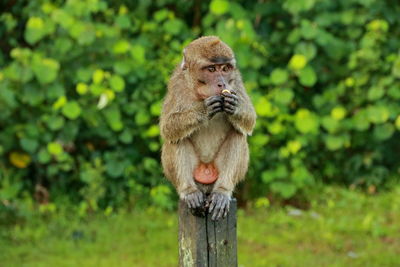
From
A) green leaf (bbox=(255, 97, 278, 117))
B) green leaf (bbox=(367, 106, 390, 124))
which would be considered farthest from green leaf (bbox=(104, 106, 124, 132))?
green leaf (bbox=(367, 106, 390, 124))

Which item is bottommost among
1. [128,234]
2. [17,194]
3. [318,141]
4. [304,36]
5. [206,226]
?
[206,226]

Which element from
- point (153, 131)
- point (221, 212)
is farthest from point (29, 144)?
point (221, 212)

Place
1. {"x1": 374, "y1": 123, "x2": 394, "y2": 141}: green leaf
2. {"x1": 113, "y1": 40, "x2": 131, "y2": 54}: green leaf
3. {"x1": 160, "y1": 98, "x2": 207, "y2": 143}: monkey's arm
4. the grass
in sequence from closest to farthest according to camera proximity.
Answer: {"x1": 160, "y1": 98, "x2": 207, "y2": 143}: monkey's arm → the grass → {"x1": 113, "y1": 40, "x2": 131, "y2": 54}: green leaf → {"x1": 374, "y1": 123, "x2": 394, "y2": 141}: green leaf

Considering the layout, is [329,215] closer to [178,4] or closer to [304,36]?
[304,36]

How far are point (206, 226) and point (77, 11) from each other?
4.14 metres

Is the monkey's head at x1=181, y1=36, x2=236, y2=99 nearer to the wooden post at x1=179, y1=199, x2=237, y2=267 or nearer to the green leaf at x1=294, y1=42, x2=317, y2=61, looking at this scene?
the wooden post at x1=179, y1=199, x2=237, y2=267

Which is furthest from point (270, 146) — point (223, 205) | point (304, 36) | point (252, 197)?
point (223, 205)

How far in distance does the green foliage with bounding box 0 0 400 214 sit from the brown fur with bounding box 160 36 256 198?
11.1 feet

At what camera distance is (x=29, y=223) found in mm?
8023

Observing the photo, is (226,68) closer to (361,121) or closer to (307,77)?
(307,77)

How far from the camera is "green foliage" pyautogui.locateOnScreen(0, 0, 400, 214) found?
315 inches

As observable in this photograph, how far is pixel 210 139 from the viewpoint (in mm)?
4641

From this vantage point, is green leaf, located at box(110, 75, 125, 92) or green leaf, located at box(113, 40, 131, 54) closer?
green leaf, located at box(110, 75, 125, 92)

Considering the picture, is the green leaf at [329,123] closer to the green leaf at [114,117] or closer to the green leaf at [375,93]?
the green leaf at [375,93]
